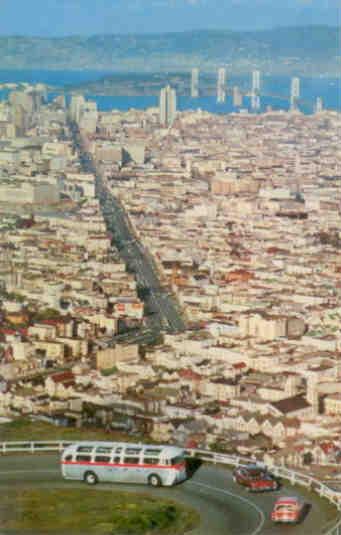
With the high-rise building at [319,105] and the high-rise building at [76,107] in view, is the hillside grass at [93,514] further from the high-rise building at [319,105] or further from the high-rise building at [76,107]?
the high-rise building at [319,105]

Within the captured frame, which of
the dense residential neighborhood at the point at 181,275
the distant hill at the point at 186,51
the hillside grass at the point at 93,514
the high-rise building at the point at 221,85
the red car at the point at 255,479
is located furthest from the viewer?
the high-rise building at the point at 221,85

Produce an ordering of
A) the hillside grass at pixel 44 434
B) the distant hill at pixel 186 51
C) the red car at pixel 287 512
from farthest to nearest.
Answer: the distant hill at pixel 186 51, the hillside grass at pixel 44 434, the red car at pixel 287 512

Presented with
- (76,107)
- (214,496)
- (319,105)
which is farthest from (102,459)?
(76,107)

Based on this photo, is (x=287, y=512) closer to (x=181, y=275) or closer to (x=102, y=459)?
(x=102, y=459)

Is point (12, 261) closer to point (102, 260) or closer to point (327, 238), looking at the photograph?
point (102, 260)

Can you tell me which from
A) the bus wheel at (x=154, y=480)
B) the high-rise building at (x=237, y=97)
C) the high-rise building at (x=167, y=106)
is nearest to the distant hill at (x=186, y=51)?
the high-rise building at (x=237, y=97)

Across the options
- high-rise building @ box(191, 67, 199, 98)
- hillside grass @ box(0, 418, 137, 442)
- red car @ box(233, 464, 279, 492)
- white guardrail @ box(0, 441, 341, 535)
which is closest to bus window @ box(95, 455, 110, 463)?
white guardrail @ box(0, 441, 341, 535)

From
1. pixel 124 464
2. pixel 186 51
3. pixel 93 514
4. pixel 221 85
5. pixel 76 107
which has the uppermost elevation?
pixel 186 51

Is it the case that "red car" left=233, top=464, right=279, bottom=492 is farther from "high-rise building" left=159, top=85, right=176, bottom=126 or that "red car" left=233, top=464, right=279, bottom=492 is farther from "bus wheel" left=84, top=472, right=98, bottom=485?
"high-rise building" left=159, top=85, right=176, bottom=126
